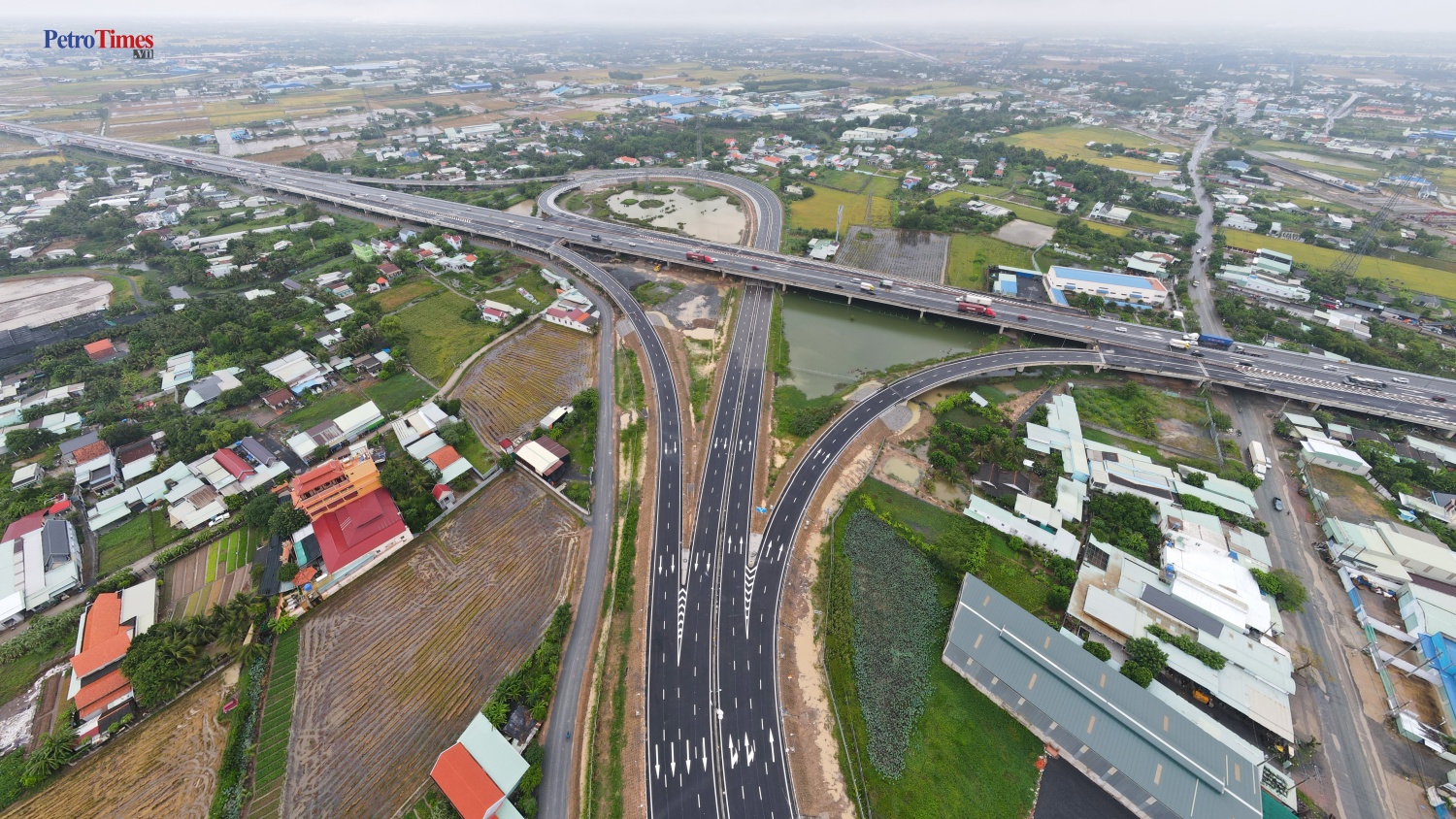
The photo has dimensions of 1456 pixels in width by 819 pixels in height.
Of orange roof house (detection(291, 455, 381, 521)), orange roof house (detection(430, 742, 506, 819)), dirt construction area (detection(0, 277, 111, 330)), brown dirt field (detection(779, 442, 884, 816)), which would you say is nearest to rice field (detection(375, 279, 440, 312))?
dirt construction area (detection(0, 277, 111, 330))

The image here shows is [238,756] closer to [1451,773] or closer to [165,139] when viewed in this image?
[1451,773]

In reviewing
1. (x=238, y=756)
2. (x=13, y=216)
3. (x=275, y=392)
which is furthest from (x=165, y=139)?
(x=238, y=756)

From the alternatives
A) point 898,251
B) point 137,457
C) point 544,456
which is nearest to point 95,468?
point 137,457

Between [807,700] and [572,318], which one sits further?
[572,318]

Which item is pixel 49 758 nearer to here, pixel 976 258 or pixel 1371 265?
pixel 976 258

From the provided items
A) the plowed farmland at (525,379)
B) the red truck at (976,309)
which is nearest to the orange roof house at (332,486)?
the plowed farmland at (525,379)
